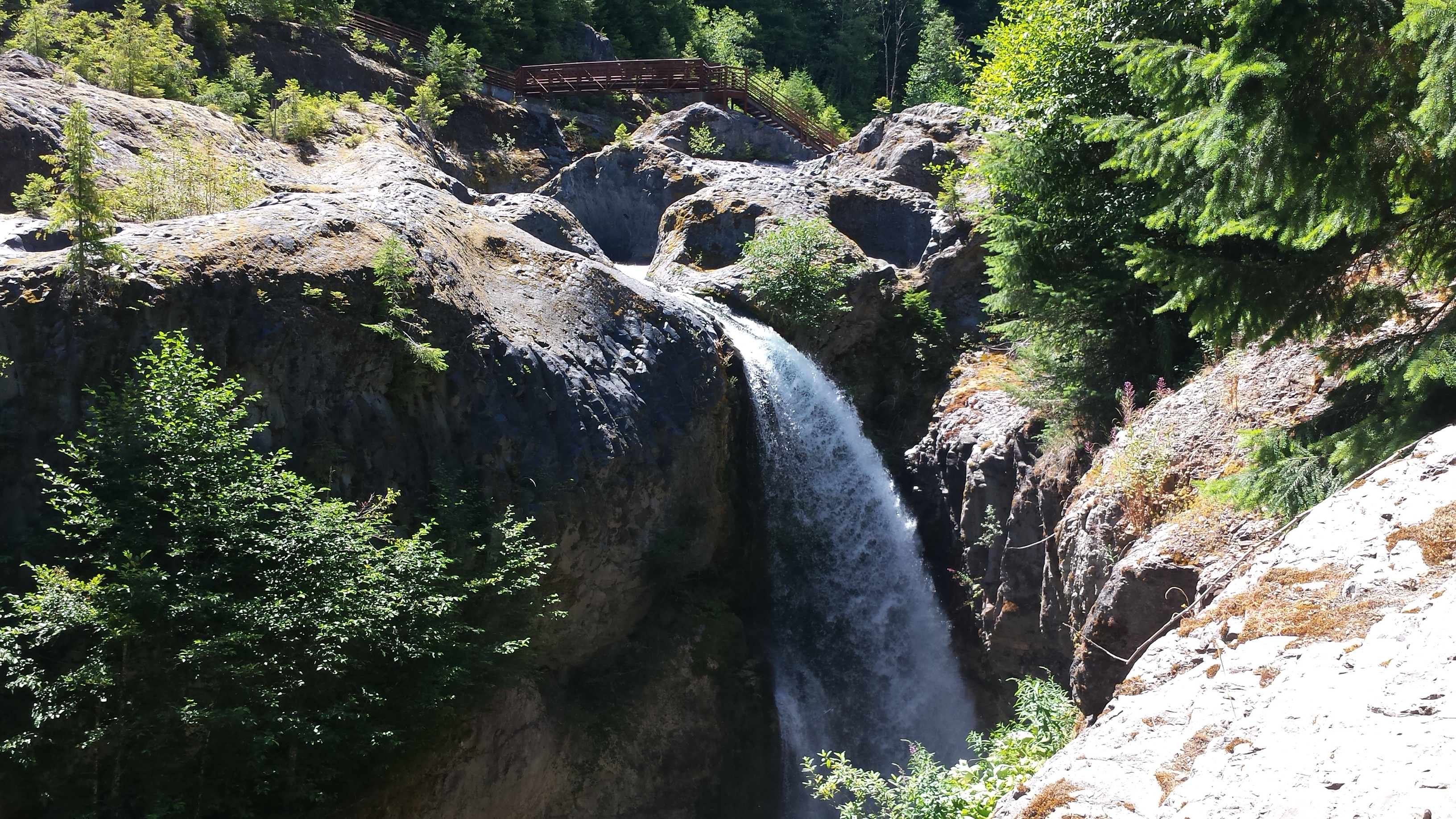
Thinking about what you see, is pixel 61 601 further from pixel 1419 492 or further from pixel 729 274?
pixel 729 274

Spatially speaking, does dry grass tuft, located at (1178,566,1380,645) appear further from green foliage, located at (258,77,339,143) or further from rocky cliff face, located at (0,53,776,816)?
green foliage, located at (258,77,339,143)

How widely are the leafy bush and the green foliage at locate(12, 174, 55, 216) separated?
296cm

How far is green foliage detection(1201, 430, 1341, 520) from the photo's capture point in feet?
19.6

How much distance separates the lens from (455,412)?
10.4 meters

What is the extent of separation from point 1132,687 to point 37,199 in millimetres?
11344

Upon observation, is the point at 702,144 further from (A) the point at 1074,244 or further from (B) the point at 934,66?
(B) the point at 934,66

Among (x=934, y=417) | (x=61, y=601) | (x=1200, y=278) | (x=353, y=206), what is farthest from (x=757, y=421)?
(x=61, y=601)

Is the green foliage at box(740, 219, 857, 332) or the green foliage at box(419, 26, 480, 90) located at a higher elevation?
the green foliage at box(419, 26, 480, 90)

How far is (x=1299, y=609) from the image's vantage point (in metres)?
4.77

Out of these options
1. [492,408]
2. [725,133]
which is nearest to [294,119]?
[492,408]

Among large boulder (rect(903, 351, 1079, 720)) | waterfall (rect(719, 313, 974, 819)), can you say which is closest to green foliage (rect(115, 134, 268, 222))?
waterfall (rect(719, 313, 974, 819))

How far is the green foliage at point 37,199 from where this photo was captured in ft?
30.6

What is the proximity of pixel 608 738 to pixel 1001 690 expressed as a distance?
5.51 m

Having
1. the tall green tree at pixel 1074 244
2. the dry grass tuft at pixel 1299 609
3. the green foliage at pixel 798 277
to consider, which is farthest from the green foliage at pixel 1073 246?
the dry grass tuft at pixel 1299 609
